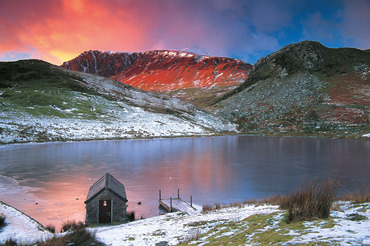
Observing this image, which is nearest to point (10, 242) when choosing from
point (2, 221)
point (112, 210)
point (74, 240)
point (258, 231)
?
point (74, 240)

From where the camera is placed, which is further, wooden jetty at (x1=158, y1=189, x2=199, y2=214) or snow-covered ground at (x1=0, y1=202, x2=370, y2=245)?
wooden jetty at (x1=158, y1=189, x2=199, y2=214)

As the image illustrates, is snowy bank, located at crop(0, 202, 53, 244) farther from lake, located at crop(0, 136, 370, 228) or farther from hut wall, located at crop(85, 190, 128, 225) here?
hut wall, located at crop(85, 190, 128, 225)

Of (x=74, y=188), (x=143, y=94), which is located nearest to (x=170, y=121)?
(x=143, y=94)

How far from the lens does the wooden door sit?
21.4m

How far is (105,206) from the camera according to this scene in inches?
853

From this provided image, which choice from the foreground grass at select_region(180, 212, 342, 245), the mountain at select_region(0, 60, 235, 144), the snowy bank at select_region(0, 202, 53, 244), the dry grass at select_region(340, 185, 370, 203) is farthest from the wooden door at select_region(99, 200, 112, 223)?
the mountain at select_region(0, 60, 235, 144)

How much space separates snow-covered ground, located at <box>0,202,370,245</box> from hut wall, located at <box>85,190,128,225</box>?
420cm

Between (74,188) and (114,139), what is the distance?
2554 inches

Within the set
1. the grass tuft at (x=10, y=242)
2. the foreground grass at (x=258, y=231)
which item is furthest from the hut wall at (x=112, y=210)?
the foreground grass at (x=258, y=231)

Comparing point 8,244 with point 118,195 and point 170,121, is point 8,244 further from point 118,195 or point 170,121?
point 170,121

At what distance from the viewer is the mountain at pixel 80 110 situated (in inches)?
3524

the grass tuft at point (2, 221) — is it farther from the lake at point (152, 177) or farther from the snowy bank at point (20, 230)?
the lake at point (152, 177)

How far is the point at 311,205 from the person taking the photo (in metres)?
11.0

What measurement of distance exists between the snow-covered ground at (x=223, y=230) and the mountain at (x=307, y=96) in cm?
10571
